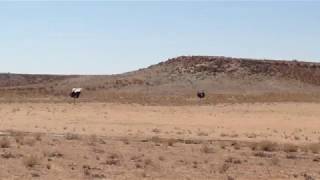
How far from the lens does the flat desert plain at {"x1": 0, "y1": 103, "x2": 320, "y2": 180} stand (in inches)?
702

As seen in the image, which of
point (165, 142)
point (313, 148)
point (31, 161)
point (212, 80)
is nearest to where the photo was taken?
point (31, 161)

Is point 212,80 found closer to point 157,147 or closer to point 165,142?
point 165,142

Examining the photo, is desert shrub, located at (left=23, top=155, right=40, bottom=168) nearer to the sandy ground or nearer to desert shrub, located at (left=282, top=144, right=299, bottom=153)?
desert shrub, located at (left=282, top=144, right=299, bottom=153)

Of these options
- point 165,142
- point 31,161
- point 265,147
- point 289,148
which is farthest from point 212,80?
point 31,161

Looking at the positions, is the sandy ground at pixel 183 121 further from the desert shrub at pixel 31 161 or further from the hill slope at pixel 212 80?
the hill slope at pixel 212 80

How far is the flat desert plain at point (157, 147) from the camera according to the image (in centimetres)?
1783

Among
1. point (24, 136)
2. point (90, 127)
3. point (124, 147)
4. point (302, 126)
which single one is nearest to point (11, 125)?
point (90, 127)

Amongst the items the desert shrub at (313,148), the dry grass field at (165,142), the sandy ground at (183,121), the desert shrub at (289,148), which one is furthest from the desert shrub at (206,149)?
the sandy ground at (183,121)

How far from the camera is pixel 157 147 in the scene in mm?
24516

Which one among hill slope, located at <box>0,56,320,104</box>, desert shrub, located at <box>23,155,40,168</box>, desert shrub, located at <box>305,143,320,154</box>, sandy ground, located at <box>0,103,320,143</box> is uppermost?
hill slope, located at <box>0,56,320,104</box>

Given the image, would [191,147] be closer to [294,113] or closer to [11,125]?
[11,125]

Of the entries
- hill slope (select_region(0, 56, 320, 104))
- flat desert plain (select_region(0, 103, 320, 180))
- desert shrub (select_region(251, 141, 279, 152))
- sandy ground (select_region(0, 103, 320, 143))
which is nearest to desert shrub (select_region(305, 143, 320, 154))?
flat desert plain (select_region(0, 103, 320, 180))

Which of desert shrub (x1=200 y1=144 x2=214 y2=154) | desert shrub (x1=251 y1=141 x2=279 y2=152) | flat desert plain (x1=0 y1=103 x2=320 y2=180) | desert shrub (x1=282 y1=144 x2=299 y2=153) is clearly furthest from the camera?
desert shrub (x1=251 y1=141 x2=279 y2=152)

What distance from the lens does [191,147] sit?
82.0ft
